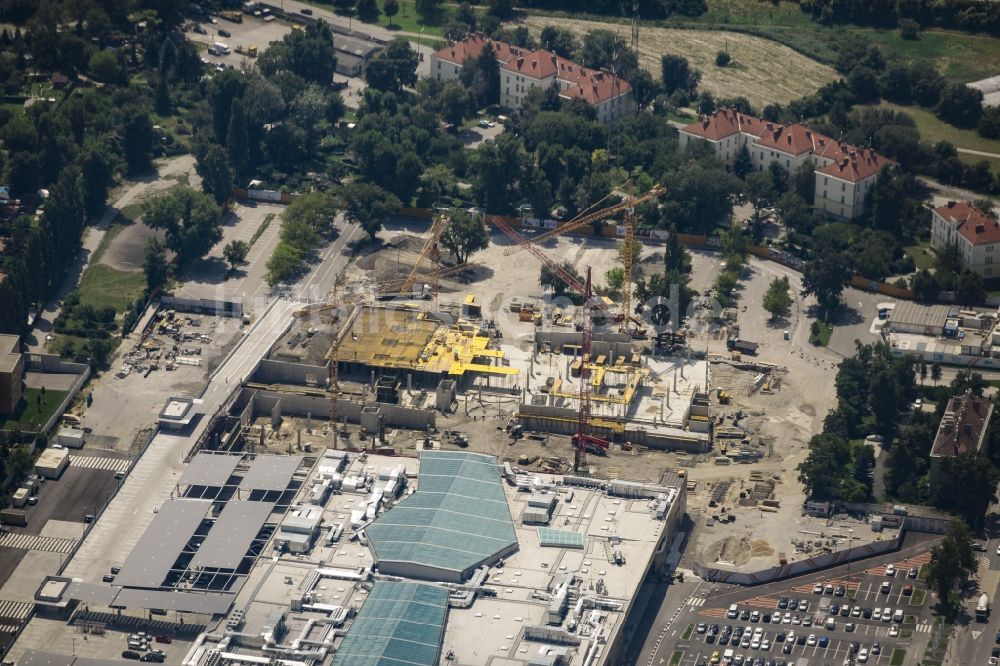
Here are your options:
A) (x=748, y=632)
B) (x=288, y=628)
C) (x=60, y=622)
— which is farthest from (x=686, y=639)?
(x=60, y=622)

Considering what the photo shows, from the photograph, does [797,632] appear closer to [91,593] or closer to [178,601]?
[178,601]

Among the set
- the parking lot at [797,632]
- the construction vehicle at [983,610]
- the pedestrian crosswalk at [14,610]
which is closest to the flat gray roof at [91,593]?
the pedestrian crosswalk at [14,610]

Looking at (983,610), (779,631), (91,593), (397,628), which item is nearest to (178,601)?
(91,593)

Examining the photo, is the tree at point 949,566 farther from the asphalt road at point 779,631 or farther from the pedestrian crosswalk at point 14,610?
the pedestrian crosswalk at point 14,610

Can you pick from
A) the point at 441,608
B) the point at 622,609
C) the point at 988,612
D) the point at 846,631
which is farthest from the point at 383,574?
the point at 988,612

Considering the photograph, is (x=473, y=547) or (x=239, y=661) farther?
(x=473, y=547)

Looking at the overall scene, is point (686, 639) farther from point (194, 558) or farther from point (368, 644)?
point (194, 558)
